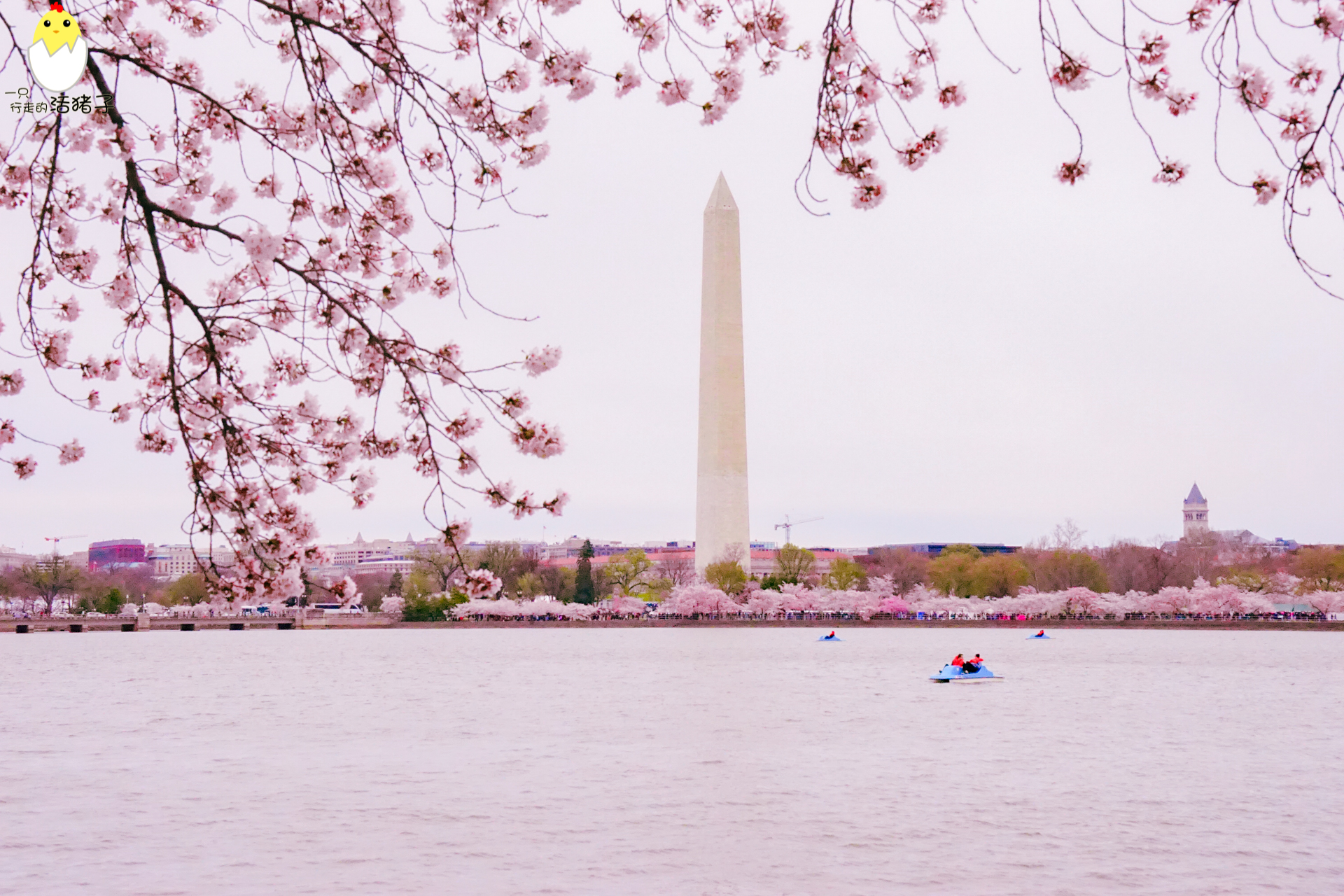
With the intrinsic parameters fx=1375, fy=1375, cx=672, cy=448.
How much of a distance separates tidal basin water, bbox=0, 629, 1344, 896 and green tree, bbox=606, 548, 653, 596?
45499mm

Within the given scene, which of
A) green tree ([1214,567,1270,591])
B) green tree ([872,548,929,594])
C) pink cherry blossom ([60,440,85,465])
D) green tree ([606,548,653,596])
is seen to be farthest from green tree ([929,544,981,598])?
pink cherry blossom ([60,440,85,465])

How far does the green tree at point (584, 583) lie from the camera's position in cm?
9212

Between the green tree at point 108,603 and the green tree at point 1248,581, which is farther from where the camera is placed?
the green tree at point 108,603

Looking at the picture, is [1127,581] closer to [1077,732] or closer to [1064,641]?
[1064,641]

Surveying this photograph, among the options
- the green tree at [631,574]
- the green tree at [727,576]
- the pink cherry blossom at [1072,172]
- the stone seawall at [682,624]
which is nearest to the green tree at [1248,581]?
the stone seawall at [682,624]

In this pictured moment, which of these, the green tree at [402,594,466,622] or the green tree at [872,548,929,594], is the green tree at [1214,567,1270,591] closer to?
the green tree at [872,548,929,594]

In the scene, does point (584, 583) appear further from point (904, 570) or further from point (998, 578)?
point (998, 578)

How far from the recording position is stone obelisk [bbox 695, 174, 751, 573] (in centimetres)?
6200

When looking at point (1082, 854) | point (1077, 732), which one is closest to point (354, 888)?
point (1082, 854)

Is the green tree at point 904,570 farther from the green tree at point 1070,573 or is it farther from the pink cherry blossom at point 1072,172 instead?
the pink cherry blossom at point 1072,172

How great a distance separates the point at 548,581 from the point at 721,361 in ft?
140

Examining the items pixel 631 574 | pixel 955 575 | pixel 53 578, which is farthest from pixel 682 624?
pixel 53 578

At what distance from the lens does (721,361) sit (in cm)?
6303

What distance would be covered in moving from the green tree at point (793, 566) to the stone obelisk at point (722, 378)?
21001 mm
